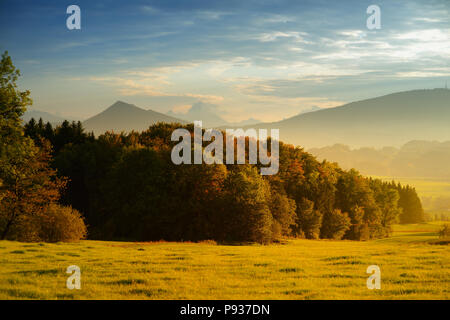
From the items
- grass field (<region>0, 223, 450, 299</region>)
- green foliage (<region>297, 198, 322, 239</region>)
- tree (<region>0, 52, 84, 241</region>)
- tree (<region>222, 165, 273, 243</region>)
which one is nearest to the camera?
grass field (<region>0, 223, 450, 299</region>)

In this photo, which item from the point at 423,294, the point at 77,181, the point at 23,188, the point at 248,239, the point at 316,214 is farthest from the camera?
the point at 316,214

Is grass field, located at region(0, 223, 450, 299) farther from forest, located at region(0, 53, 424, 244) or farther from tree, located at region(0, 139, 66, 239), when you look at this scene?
forest, located at region(0, 53, 424, 244)

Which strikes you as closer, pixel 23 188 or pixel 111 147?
pixel 23 188

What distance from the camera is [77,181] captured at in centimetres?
7412

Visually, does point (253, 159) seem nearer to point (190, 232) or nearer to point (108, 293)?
point (190, 232)

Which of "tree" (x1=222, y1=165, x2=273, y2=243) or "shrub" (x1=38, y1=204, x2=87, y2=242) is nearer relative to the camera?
"shrub" (x1=38, y1=204, x2=87, y2=242)

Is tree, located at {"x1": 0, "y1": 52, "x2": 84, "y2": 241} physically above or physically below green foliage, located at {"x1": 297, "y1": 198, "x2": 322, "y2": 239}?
above

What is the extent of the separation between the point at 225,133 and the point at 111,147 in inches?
926

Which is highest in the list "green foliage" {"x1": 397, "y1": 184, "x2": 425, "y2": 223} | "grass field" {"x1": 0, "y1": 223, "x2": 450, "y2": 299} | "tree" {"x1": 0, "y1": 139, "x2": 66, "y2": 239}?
"tree" {"x1": 0, "y1": 139, "x2": 66, "y2": 239}

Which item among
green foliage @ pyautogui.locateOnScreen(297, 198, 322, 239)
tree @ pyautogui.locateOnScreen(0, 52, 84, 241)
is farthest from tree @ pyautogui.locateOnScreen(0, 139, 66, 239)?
green foliage @ pyautogui.locateOnScreen(297, 198, 322, 239)

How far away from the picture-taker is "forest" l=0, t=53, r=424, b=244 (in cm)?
4031

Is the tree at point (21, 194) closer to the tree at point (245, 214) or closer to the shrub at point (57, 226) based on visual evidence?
the shrub at point (57, 226)

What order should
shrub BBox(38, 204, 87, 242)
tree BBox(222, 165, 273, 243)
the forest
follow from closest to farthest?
shrub BBox(38, 204, 87, 242) → the forest → tree BBox(222, 165, 273, 243)
